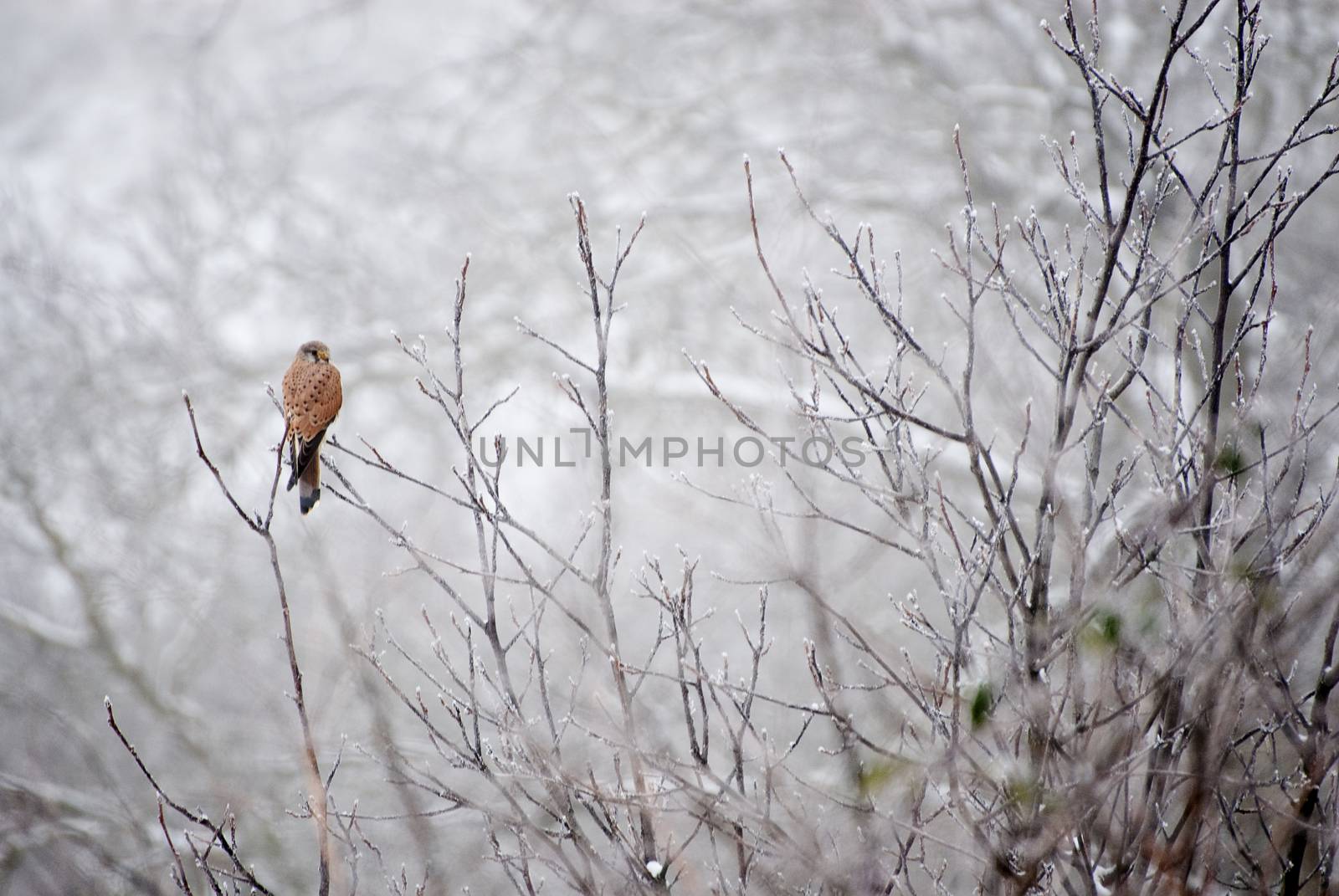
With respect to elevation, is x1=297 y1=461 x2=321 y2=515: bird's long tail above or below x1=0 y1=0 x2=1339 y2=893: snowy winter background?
below

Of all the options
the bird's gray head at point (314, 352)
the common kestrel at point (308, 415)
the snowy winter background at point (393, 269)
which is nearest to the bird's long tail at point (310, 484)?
the common kestrel at point (308, 415)

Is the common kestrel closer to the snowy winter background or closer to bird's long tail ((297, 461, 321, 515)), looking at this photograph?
bird's long tail ((297, 461, 321, 515))

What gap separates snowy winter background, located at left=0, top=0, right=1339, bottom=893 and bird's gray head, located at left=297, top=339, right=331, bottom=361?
3771 millimetres

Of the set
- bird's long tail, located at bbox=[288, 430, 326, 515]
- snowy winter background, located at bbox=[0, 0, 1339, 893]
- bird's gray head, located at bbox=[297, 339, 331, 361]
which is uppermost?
snowy winter background, located at bbox=[0, 0, 1339, 893]

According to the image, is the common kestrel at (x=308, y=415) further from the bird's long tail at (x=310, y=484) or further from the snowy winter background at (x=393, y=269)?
the snowy winter background at (x=393, y=269)

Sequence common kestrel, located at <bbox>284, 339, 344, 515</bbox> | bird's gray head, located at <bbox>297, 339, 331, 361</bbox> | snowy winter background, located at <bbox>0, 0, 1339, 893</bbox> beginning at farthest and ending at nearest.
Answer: snowy winter background, located at <bbox>0, 0, 1339, 893</bbox> → bird's gray head, located at <bbox>297, 339, 331, 361</bbox> → common kestrel, located at <bbox>284, 339, 344, 515</bbox>

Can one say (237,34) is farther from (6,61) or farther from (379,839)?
(379,839)

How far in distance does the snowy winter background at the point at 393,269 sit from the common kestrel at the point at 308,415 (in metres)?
3.84

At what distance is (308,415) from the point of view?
2170 millimetres

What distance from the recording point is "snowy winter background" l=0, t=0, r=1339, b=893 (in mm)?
7332

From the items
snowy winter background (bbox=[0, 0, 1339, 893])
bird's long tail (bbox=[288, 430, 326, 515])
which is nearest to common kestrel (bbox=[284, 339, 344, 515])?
bird's long tail (bbox=[288, 430, 326, 515])

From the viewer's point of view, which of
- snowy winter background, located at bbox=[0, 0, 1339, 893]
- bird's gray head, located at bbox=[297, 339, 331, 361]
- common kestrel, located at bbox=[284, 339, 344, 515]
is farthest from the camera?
snowy winter background, located at bbox=[0, 0, 1339, 893]

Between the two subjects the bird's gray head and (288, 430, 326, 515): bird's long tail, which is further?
the bird's gray head

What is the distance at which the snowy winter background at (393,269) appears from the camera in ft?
24.1
